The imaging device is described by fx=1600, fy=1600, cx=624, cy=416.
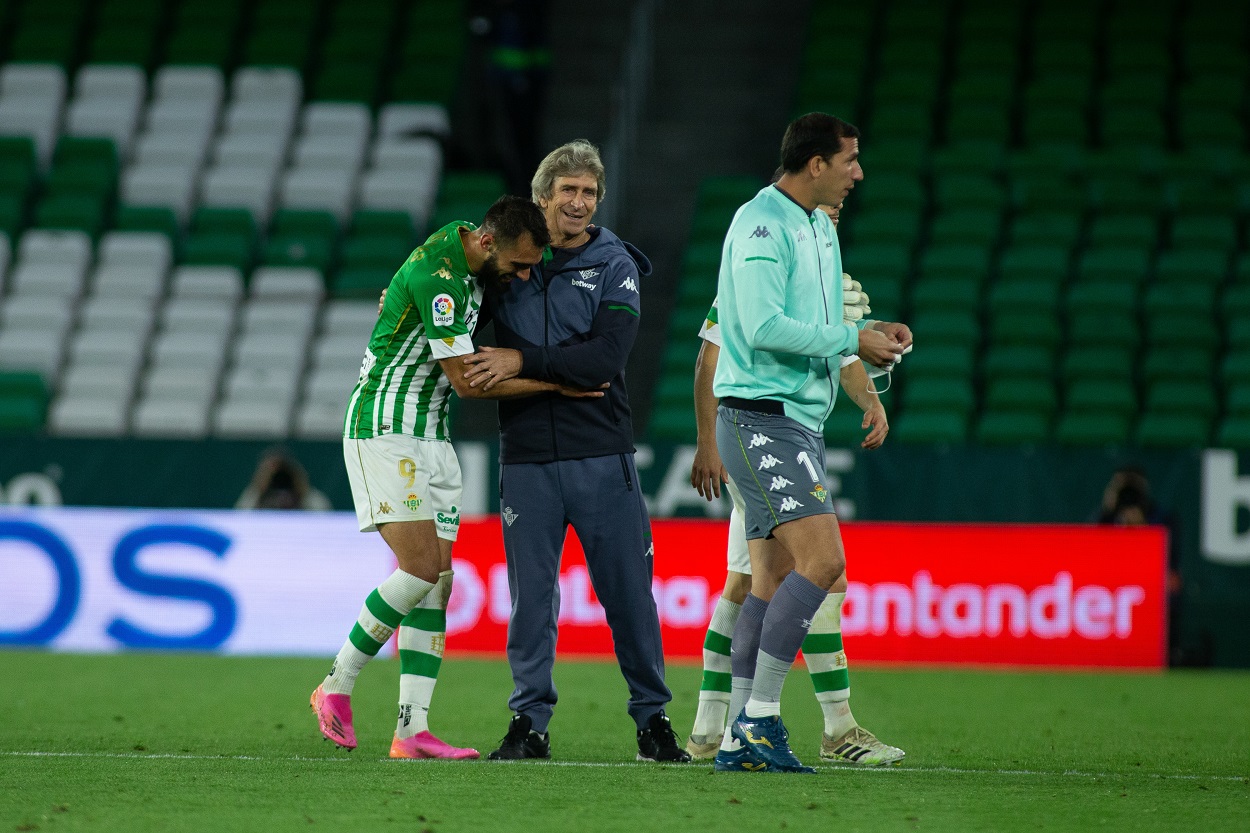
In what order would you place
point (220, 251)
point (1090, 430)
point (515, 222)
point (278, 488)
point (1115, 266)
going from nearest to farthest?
point (515, 222)
point (278, 488)
point (1090, 430)
point (1115, 266)
point (220, 251)

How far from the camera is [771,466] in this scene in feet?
17.5

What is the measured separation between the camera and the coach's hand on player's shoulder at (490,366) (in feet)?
18.4

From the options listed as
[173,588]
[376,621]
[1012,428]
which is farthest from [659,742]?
[1012,428]

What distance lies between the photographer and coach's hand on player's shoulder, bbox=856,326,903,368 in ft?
17.1

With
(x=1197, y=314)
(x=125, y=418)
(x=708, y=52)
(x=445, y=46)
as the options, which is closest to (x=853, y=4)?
(x=708, y=52)

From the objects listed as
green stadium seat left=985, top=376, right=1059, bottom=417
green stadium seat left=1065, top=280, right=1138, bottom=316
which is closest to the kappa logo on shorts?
green stadium seat left=985, top=376, right=1059, bottom=417

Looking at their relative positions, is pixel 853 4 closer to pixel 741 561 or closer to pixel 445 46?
pixel 445 46

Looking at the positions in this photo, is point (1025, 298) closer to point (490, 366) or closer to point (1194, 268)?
point (1194, 268)

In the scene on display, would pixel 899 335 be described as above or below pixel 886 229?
below

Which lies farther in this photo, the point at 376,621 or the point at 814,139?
the point at 376,621

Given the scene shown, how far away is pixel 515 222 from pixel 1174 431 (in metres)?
8.76

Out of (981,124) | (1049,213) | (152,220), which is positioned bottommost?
(152,220)

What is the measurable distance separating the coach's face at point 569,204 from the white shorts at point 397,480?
92 cm

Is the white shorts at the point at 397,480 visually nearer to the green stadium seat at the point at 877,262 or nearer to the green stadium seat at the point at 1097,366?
the green stadium seat at the point at 1097,366
